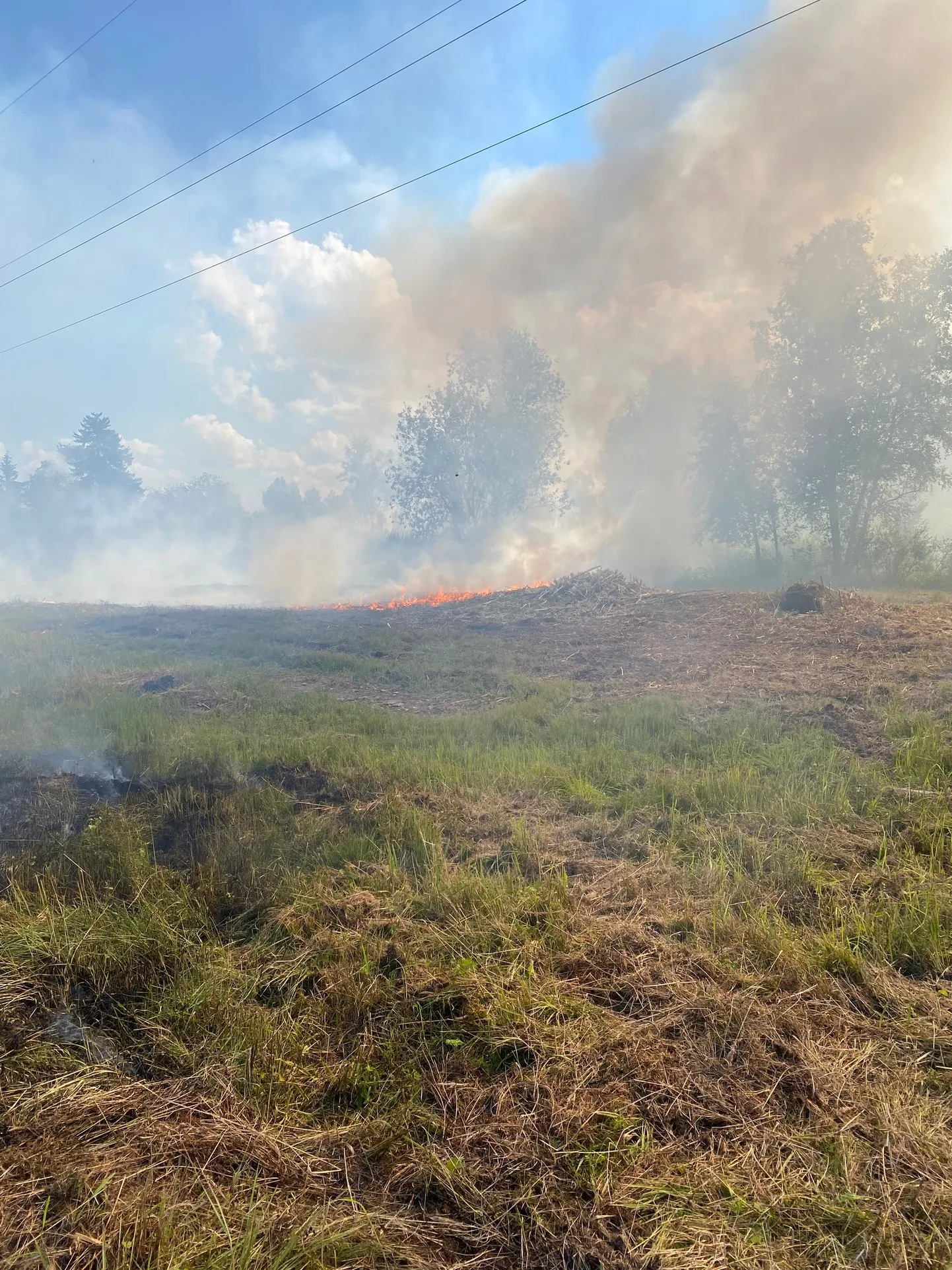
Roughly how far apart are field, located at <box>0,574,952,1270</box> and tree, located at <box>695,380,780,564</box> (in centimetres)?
2393

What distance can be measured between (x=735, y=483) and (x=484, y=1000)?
101 ft

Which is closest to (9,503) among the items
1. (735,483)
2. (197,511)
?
(197,511)

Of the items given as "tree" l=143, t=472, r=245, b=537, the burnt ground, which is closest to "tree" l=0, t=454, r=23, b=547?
"tree" l=143, t=472, r=245, b=537

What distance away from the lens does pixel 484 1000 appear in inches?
127

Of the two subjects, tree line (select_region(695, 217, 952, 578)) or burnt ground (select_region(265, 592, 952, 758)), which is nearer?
burnt ground (select_region(265, 592, 952, 758))

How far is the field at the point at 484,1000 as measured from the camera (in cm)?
213

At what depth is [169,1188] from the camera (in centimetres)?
219

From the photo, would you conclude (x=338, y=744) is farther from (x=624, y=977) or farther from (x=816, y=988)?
(x=816, y=988)

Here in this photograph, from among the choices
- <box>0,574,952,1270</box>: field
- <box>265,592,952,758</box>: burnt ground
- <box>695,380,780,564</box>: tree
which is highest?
<box>695,380,780,564</box>: tree

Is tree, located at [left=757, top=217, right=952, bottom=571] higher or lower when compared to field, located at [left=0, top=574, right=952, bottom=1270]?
higher

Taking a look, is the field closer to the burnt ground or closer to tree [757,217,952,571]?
the burnt ground

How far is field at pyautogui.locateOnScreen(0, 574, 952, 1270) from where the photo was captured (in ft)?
6.98

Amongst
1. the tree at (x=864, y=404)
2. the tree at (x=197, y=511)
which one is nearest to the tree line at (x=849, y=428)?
the tree at (x=864, y=404)

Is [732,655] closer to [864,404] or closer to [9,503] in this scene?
[864,404]
